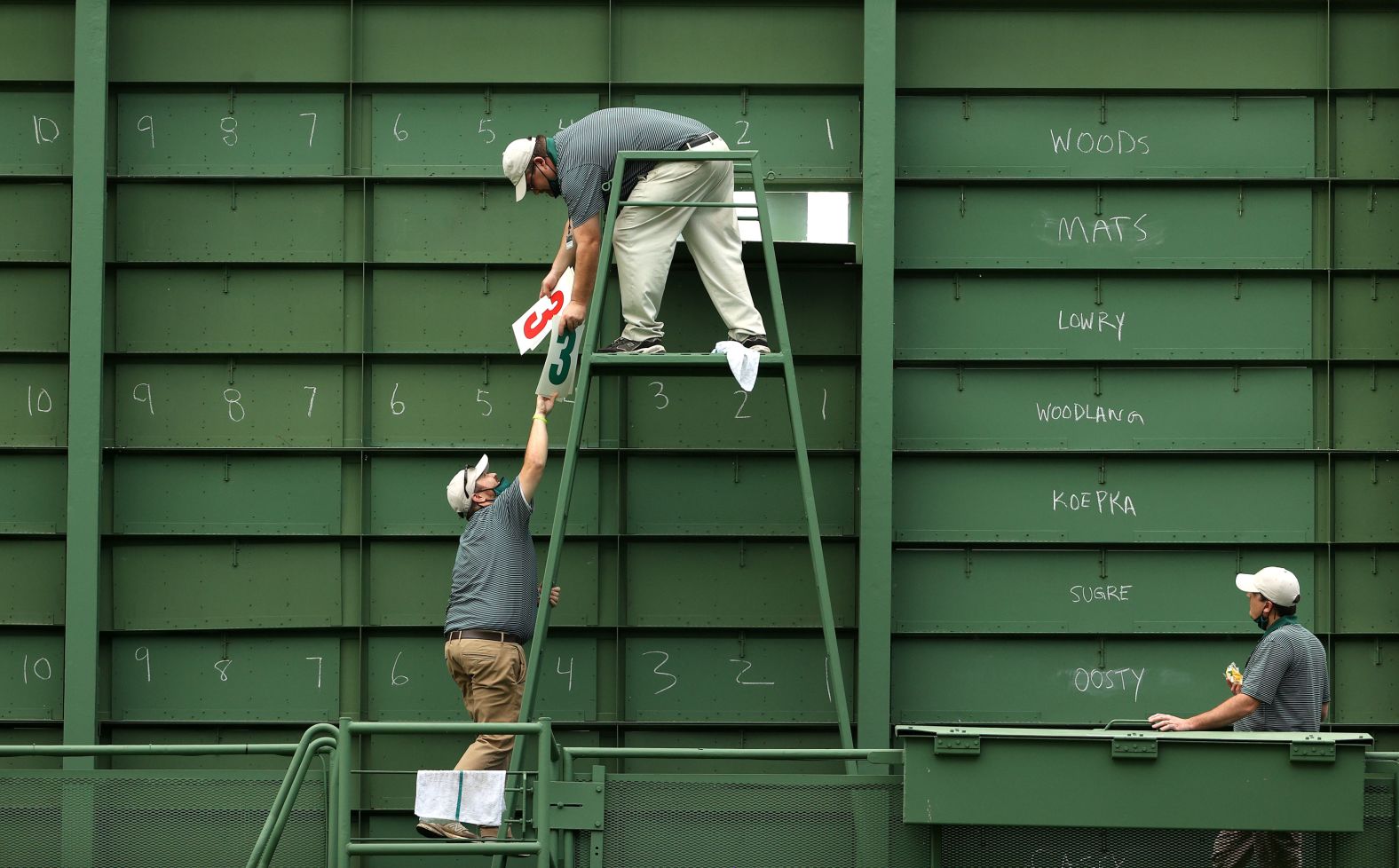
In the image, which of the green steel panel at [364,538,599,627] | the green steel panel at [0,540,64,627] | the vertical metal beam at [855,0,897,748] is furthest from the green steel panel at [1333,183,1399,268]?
the green steel panel at [0,540,64,627]

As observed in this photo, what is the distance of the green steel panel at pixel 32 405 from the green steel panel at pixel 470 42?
8.67 ft

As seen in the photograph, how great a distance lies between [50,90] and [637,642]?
489 centimetres

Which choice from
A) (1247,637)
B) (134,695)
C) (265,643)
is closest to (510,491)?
(265,643)

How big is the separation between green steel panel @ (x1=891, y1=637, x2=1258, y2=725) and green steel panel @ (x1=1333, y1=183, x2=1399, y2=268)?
7.44 feet

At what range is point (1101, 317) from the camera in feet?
31.4

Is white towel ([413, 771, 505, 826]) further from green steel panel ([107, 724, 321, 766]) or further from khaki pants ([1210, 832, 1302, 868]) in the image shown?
khaki pants ([1210, 832, 1302, 868])

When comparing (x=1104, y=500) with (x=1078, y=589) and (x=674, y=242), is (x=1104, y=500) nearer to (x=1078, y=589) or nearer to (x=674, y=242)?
(x=1078, y=589)

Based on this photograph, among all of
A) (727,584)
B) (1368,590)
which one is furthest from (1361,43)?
(727,584)

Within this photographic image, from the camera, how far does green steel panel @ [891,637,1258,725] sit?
936 centimetres

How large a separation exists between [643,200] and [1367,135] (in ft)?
15.2

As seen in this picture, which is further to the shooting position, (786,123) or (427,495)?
(786,123)

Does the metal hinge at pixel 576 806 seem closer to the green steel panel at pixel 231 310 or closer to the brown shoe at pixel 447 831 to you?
the brown shoe at pixel 447 831

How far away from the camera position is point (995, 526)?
374 inches

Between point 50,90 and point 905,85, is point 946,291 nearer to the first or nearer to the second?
point 905,85
